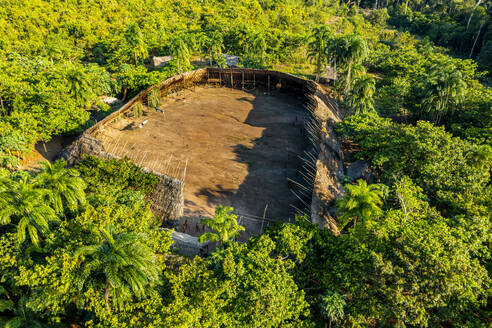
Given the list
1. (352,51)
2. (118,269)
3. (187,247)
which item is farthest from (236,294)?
(352,51)

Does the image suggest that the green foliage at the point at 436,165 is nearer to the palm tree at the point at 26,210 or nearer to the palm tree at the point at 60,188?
the palm tree at the point at 60,188

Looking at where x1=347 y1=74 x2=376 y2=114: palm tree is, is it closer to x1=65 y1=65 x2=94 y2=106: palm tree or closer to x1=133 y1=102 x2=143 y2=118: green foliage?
x1=133 y1=102 x2=143 y2=118: green foliage

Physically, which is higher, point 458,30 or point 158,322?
point 458,30

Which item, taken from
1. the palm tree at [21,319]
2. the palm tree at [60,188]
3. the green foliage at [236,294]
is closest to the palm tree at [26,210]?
the palm tree at [60,188]

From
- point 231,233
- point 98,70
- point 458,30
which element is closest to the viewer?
point 231,233

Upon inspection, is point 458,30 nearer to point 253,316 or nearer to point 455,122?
point 455,122

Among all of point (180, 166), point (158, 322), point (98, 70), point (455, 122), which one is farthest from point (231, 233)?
point (98, 70)
